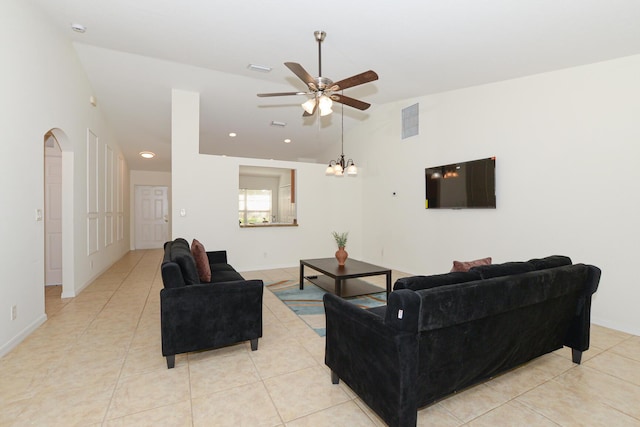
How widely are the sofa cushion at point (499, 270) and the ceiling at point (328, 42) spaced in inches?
86.1

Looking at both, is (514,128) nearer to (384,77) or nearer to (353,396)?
(384,77)

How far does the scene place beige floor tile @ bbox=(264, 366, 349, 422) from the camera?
6.20 ft

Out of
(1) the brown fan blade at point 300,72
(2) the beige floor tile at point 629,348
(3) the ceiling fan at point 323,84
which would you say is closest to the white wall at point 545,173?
(2) the beige floor tile at point 629,348

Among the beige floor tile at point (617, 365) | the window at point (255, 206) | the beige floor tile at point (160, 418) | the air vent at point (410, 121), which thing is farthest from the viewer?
the window at point (255, 206)

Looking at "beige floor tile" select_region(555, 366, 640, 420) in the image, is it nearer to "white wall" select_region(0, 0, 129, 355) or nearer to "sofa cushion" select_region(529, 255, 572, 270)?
"sofa cushion" select_region(529, 255, 572, 270)

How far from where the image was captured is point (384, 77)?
452 cm

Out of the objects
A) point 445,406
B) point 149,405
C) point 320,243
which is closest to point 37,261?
point 149,405

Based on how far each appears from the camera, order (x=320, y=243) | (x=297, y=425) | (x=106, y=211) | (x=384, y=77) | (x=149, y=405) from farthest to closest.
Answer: (x=320, y=243), (x=106, y=211), (x=384, y=77), (x=149, y=405), (x=297, y=425)

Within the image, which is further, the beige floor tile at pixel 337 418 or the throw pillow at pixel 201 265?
the throw pillow at pixel 201 265

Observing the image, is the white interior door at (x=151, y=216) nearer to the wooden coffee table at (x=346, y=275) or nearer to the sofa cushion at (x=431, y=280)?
the wooden coffee table at (x=346, y=275)

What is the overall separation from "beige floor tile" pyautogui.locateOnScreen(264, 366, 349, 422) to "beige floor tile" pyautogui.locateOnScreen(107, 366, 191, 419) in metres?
0.60

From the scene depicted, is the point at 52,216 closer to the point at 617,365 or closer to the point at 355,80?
the point at 355,80

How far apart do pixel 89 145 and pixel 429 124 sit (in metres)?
5.67

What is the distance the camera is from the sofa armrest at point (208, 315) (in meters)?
2.29
